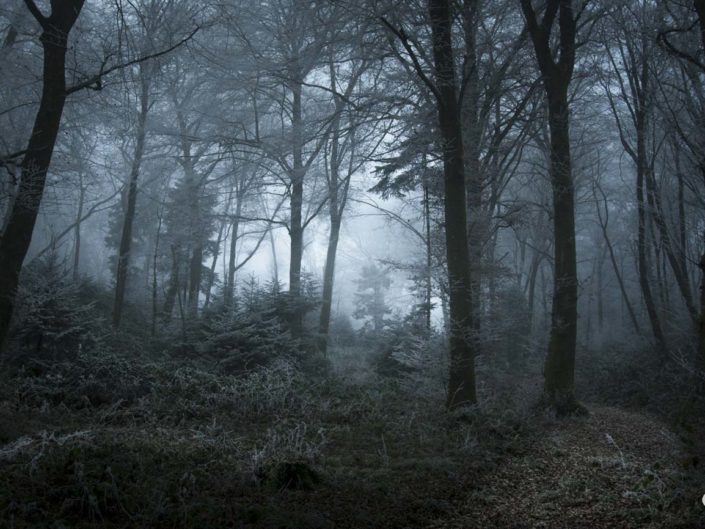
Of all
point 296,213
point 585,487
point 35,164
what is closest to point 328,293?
point 296,213

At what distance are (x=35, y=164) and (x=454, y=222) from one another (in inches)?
263

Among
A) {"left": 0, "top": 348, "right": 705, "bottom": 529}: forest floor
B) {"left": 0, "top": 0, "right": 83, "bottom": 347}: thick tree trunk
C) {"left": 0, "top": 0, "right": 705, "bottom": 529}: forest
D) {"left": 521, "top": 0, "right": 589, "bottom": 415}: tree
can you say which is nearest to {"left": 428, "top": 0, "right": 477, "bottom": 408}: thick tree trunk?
{"left": 0, "top": 0, "right": 705, "bottom": 529}: forest

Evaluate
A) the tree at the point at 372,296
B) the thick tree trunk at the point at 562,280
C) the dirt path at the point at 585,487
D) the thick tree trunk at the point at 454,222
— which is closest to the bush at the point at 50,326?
the thick tree trunk at the point at 454,222

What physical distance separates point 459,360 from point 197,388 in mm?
4586

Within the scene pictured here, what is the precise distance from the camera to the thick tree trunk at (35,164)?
6949 mm

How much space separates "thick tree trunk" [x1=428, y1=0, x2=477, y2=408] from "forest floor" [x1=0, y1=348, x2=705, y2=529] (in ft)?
2.30

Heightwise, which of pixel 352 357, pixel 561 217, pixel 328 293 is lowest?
pixel 352 357

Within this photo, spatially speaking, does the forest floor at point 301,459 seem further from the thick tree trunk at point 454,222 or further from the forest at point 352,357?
the thick tree trunk at point 454,222

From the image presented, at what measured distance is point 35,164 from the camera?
7.22 meters

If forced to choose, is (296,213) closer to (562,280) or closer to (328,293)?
(328,293)

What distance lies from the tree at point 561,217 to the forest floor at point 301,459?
2.82 feet

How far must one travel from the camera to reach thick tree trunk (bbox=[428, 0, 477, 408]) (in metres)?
8.23

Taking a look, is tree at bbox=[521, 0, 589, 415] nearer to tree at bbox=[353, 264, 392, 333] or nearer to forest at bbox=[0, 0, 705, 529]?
forest at bbox=[0, 0, 705, 529]

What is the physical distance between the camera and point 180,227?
15.4m
